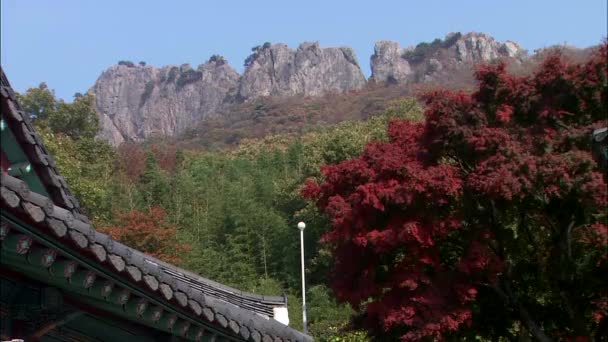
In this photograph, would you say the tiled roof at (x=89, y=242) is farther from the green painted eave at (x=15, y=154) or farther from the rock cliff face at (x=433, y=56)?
the rock cliff face at (x=433, y=56)

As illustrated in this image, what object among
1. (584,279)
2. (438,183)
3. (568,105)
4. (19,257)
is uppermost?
(568,105)

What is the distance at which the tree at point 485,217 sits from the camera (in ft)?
26.4

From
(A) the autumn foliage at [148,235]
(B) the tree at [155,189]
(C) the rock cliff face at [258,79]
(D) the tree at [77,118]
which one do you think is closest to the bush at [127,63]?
(C) the rock cliff face at [258,79]

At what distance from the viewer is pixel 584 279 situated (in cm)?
840

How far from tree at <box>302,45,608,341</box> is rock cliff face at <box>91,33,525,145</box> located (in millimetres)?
60846

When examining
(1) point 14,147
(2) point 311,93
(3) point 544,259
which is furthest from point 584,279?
(2) point 311,93

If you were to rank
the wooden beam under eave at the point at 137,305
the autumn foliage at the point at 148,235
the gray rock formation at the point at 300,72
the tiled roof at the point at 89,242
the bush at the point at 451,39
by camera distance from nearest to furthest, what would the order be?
the tiled roof at the point at 89,242 < the wooden beam under eave at the point at 137,305 < the autumn foliage at the point at 148,235 < the bush at the point at 451,39 < the gray rock formation at the point at 300,72

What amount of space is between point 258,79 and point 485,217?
68.1 meters

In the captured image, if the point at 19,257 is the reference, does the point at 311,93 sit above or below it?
above

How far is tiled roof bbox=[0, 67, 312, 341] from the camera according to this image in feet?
9.23

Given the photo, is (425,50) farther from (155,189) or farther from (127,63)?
(155,189)

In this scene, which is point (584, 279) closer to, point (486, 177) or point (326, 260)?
point (486, 177)

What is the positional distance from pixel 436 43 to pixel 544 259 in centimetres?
6810

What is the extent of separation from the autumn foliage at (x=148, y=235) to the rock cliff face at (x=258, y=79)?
5154cm
